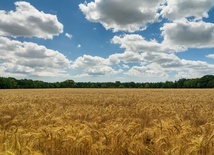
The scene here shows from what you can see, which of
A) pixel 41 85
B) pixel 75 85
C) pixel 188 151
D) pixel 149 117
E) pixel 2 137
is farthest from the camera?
pixel 75 85

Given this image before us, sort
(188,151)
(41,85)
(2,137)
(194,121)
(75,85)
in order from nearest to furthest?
(188,151), (2,137), (194,121), (41,85), (75,85)

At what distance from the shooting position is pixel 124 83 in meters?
128

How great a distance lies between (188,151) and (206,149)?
348mm

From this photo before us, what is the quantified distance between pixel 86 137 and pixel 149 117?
5.20 meters

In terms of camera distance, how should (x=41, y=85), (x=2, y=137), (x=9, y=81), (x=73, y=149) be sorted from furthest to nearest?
(x=41, y=85) < (x=9, y=81) < (x=2, y=137) < (x=73, y=149)

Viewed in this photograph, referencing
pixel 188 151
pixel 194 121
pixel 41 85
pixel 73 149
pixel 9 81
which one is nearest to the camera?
pixel 188 151

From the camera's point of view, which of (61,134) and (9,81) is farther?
(9,81)

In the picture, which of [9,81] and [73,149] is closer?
[73,149]

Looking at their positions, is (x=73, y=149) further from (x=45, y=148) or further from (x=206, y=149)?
(x=206, y=149)

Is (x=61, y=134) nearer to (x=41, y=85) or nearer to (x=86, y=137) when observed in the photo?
(x=86, y=137)

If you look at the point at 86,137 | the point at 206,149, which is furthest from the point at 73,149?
the point at 206,149

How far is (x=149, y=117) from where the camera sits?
363 inches

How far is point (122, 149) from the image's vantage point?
4.44 metres

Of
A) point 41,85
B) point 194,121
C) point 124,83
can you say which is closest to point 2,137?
point 194,121
